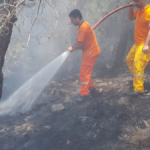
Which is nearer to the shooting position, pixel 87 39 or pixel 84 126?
pixel 84 126

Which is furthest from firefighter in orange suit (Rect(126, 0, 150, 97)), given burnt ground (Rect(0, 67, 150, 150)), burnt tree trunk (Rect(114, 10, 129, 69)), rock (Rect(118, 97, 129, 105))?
burnt tree trunk (Rect(114, 10, 129, 69))

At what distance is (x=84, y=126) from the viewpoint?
305cm

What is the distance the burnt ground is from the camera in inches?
99.8

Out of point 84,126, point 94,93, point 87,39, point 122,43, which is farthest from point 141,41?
point 122,43

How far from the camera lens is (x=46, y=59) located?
36.7 feet

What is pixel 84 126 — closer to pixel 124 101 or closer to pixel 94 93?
pixel 124 101

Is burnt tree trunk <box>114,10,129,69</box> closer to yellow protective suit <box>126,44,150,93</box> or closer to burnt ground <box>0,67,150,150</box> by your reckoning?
burnt ground <box>0,67,150,150</box>

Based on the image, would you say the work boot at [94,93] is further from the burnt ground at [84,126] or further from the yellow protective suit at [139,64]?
the yellow protective suit at [139,64]

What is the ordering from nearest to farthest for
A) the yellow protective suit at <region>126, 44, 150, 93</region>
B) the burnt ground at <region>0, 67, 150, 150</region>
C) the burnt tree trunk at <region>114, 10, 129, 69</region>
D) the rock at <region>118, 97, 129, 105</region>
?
the burnt ground at <region>0, 67, 150, 150</region>
the yellow protective suit at <region>126, 44, 150, 93</region>
the rock at <region>118, 97, 129, 105</region>
the burnt tree trunk at <region>114, 10, 129, 69</region>

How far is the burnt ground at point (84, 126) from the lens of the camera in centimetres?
254

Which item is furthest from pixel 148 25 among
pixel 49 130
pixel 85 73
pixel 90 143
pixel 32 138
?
pixel 32 138

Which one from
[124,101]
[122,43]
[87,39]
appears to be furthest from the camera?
[122,43]

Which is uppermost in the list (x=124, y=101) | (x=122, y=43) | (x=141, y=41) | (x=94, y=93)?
(x=141, y=41)

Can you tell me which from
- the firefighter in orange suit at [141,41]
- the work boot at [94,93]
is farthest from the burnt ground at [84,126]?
the firefighter in orange suit at [141,41]
